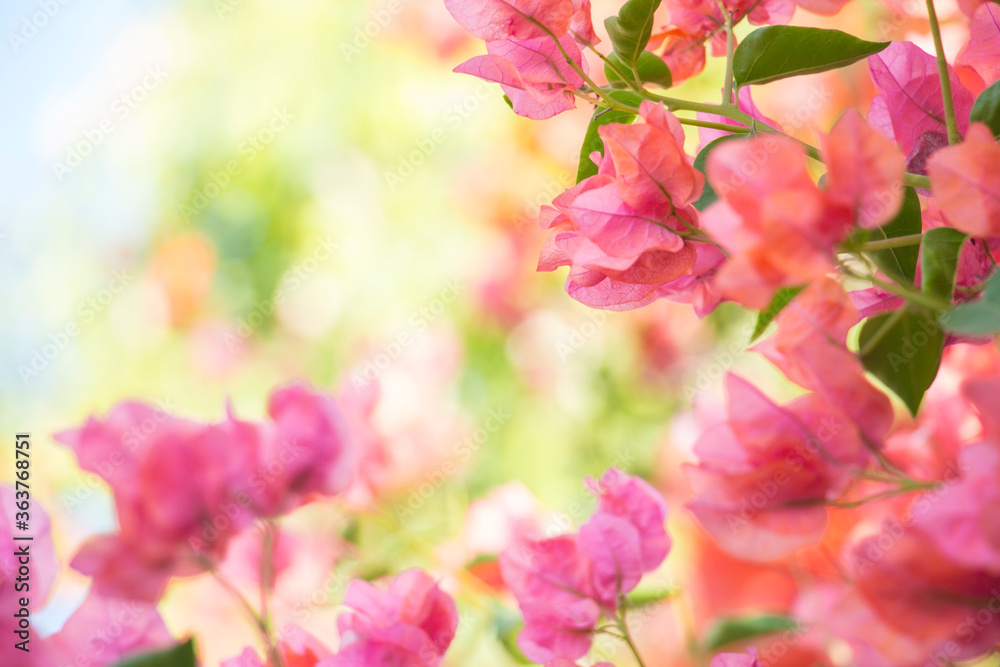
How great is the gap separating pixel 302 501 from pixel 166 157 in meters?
1.54

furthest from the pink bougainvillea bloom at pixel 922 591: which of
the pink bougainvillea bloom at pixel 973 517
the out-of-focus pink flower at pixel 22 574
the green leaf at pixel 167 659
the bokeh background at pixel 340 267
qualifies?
the bokeh background at pixel 340 267

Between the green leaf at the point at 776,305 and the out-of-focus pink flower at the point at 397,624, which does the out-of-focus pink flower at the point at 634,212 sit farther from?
the out-of-focus pink flower at the point at 397,624

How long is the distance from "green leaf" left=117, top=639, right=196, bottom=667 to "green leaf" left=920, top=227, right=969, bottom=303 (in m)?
0.26

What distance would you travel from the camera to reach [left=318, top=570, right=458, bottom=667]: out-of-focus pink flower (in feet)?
1.07

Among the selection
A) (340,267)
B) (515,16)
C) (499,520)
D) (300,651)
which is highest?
(515,16)

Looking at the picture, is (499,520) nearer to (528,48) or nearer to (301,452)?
(301,452)

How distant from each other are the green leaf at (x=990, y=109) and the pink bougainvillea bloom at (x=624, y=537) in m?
0.18

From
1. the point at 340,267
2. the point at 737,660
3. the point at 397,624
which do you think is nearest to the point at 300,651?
the point at 397,624

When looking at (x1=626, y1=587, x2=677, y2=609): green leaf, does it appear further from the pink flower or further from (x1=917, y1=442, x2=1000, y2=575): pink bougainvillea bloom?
(x1=917, y1=442, x2=1000, y2=575): pink bougainvillea bloom

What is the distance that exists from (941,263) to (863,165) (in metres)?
0.05

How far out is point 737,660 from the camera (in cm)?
29

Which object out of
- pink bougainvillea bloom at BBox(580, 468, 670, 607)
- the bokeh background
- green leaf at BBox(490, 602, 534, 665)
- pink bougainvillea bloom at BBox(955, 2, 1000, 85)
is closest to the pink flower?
pink bougainvillea bloom at BBox(580, 468, 670, 607)

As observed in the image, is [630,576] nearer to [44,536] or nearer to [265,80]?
[44,536]

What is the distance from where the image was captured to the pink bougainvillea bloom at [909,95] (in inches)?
11.9
